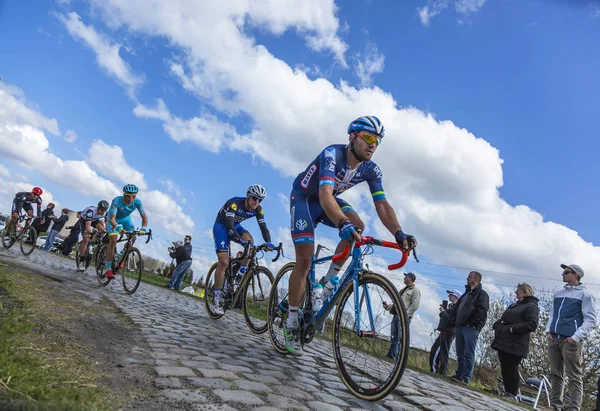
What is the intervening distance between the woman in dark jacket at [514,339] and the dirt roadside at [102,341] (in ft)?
21.2

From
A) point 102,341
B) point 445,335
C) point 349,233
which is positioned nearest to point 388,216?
point 349,233

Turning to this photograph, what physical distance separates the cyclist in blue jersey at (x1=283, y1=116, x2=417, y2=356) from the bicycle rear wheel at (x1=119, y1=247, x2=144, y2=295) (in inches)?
237

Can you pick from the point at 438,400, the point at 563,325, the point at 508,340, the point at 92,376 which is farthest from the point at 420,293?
the point at 92,376

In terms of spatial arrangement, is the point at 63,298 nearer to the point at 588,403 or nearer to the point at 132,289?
the point at 132,289

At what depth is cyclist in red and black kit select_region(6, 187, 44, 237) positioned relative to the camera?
14211 millimetres

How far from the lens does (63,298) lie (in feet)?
19.3

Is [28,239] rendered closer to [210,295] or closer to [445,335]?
[210,295]

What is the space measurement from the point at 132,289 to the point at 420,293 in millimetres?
6920

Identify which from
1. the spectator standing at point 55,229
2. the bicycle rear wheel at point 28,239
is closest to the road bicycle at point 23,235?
the bicycle rear wheel at point 28,239

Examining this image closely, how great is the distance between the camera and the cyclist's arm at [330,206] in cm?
371

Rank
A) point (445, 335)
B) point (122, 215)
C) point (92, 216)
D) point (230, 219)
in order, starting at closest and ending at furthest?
point (230, 219) < point (445, 335) < point (122, 215) < point (92, 216)

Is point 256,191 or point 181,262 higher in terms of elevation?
point 256,191

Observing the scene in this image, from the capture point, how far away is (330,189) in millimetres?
3990

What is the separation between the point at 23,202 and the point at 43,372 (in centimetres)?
1452
